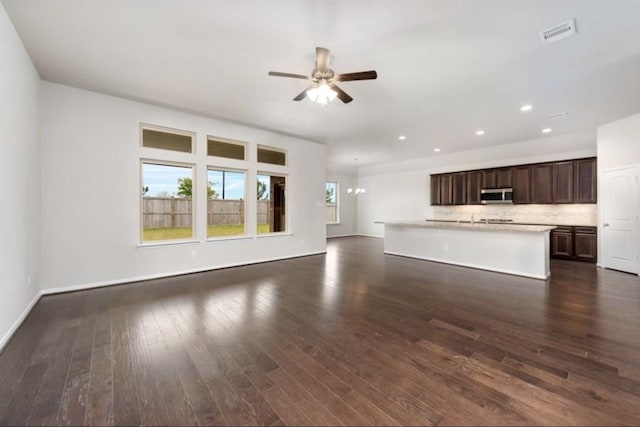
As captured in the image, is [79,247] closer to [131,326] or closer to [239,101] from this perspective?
[131,326]

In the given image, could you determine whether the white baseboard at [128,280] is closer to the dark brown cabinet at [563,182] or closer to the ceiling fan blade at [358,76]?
the ceiling fan blade at [358,76]

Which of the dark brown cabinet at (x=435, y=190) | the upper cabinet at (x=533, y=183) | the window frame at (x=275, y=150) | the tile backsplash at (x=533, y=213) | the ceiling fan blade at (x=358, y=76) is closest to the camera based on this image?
the ceiling fan blade at (x=358, y=76)

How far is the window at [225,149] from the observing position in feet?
17.7

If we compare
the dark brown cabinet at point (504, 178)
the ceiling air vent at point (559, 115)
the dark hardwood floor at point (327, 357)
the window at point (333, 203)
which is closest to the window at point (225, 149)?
the dark hardwood floor at point (327, 357)

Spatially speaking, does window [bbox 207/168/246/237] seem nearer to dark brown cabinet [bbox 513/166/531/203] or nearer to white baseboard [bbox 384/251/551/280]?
white baseboard [bbox 384/251/551/280]

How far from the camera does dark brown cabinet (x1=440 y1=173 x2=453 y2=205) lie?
329 inches

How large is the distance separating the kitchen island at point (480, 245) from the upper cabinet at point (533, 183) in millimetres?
1537

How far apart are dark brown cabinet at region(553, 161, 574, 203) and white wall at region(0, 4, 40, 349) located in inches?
377

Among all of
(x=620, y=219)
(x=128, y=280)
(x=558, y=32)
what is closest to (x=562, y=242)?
(x=620, y=219)

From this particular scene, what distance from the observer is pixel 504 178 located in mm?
7297

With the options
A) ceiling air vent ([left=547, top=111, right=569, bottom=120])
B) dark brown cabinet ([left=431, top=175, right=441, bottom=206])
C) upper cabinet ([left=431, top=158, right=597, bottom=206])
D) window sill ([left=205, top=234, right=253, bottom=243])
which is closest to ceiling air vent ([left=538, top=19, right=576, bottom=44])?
ceiling air vent ([left=547, top=111, right=569, bottom=120])

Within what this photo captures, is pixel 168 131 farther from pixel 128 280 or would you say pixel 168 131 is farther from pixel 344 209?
pixel 344 209

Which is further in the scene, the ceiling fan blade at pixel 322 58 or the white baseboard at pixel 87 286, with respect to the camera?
→ the ceiling fan blade at pixel 322 58

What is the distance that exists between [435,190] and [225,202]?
6.64 metres
